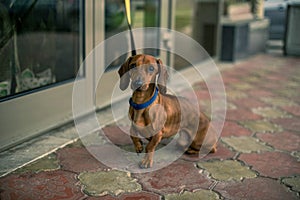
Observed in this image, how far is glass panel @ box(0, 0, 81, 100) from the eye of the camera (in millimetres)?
2822

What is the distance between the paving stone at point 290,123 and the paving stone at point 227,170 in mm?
976

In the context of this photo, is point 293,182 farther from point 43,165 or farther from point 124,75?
point 43,165

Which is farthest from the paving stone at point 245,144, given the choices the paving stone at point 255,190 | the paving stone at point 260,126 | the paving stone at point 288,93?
the paving stone at point 288,93

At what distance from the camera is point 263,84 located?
5039 millimetres

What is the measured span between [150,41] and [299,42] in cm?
367

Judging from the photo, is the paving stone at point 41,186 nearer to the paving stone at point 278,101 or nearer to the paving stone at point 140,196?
the paving stone at point 140,196

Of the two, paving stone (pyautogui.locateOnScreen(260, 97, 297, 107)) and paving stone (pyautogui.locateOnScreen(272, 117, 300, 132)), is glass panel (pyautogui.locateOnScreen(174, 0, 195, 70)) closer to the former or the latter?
paving stone (pyautogui.locateOnScreen(260, 97, 297, 107))

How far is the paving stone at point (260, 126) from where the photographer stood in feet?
10.8

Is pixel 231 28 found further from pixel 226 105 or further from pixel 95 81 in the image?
pixel 95 81

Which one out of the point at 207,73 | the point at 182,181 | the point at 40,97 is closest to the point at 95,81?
the point at 40,97

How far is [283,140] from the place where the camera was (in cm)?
306

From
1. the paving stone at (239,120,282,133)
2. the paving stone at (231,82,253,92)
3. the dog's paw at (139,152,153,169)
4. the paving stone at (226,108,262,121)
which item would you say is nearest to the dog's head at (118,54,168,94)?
the dog's paw at (139,152,153,169)

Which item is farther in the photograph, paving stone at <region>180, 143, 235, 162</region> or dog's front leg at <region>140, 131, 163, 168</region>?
paving stone at <region>180, 143, 235, 162</region>

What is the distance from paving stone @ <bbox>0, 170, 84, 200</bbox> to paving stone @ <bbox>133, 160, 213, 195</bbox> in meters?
0.37
